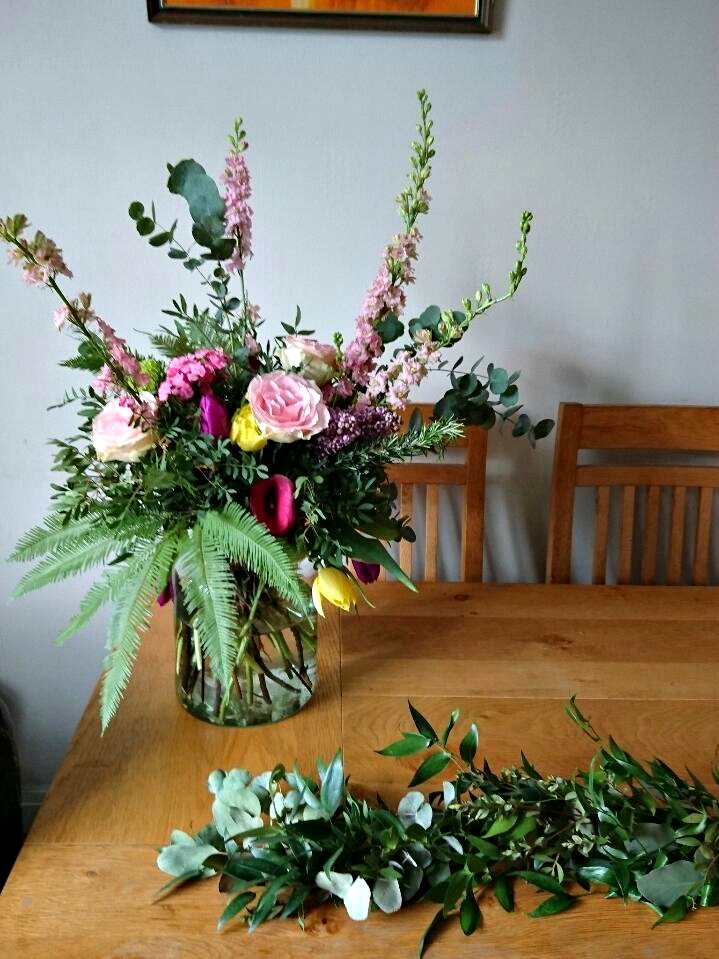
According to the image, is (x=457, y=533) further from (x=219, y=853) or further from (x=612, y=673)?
(x=219, y=853)

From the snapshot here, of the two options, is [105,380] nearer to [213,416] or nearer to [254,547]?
[213,416]

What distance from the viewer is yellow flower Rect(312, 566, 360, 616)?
954mm

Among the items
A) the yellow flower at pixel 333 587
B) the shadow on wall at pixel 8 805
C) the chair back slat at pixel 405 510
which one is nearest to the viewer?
the yellow flower at pixel 333 587

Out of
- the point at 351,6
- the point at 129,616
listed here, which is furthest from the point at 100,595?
the point at 351,6

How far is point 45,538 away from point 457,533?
98 cm

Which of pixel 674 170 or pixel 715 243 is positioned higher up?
pixel 674 170

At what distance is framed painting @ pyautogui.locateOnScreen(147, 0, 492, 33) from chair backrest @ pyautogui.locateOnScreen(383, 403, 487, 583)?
0.66m

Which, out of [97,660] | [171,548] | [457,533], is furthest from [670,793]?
[97,660]

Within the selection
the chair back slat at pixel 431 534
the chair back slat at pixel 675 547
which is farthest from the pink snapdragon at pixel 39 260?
the chair back slat at pixel 675 547

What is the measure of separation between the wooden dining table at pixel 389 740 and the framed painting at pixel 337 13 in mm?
968

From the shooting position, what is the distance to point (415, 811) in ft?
2.75

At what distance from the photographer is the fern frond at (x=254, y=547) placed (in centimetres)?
84

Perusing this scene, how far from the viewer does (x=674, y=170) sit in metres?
1.61

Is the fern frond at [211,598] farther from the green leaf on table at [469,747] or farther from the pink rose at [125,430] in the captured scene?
the green leaf on table at [469,747]
